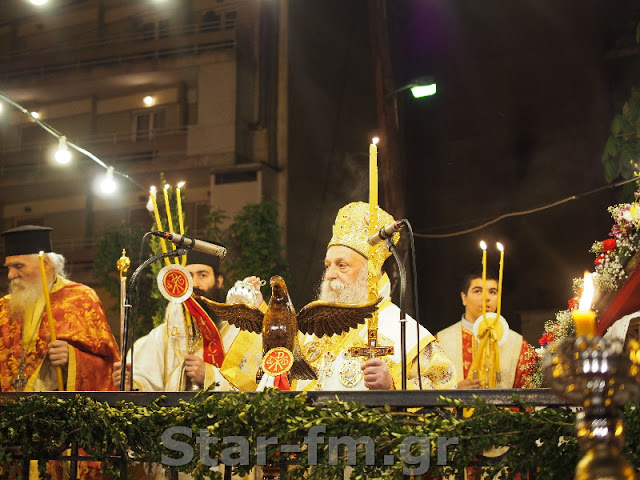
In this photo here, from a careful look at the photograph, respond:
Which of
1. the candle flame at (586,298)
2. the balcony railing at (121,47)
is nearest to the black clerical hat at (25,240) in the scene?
the candle flame at (586,298)

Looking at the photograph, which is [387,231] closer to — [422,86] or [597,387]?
[597,387]

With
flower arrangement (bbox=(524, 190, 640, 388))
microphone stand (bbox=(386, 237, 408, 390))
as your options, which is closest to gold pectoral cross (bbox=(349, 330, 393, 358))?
microphone stand (bbox=(386, 237, 408, 390))

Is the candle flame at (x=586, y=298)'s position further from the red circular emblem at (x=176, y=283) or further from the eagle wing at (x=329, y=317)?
the red circular emblem at (x=176, y=283)

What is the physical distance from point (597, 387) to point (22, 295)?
18.2 feet

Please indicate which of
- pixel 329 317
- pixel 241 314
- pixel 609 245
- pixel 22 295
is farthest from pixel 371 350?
pixel 22 295

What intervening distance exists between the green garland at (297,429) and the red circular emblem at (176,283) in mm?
935

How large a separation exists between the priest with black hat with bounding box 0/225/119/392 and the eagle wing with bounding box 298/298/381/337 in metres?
2.23

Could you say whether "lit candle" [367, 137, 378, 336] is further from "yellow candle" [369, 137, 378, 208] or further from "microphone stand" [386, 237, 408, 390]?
"microphone stand" [386, 237, 408, 390]

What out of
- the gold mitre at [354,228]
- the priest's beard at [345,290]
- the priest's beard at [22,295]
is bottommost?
the priest's beard at [345,290]

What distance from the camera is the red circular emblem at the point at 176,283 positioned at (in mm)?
4492

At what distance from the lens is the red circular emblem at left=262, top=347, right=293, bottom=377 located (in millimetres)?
4017

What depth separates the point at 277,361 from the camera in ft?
13.3

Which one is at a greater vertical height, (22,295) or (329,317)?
(22,295)

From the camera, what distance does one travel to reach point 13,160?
17625 mm
